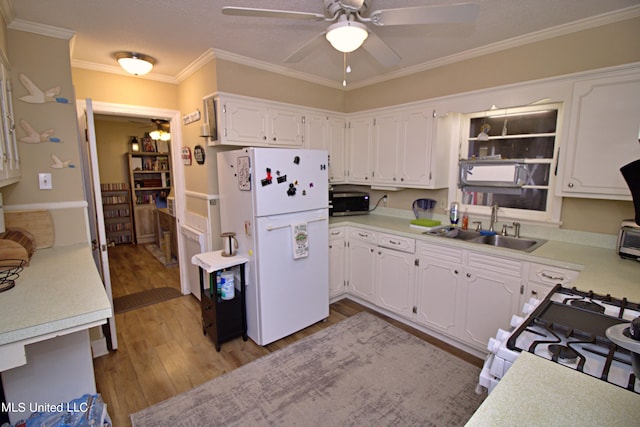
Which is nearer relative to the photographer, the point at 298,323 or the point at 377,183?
the point at 298,323

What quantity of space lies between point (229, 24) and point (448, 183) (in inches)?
96.3

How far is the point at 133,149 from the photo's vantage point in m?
5.97

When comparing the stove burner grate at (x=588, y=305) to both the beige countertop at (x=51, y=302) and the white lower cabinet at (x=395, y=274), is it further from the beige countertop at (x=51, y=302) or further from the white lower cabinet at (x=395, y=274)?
the beige countertop at (x=51, y=302)

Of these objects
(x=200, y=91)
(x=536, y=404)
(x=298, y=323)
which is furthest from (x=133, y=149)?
(x=536, y=404)

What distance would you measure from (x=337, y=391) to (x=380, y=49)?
2.29 metres

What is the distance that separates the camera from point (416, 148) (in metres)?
3.06

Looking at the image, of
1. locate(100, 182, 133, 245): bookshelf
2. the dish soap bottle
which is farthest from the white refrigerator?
locate(100, 182, 133, 245): bookshelf

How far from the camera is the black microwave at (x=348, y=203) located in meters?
3.57

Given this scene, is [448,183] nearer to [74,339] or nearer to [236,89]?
[236,89]

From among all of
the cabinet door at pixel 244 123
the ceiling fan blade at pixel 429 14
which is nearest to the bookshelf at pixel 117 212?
the cabinet door at pixel 244 123

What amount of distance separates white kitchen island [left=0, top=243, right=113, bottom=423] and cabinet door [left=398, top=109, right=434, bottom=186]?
2.71 metres

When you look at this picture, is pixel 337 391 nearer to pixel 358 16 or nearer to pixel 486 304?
pixel 486 304

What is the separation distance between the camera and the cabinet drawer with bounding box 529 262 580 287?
1940 millimetres

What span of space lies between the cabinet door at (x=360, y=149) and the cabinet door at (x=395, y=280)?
1.03m
